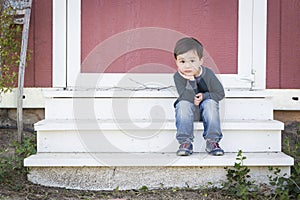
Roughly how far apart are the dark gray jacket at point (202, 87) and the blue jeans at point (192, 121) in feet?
0.18

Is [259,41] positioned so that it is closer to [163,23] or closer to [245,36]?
[245,36]

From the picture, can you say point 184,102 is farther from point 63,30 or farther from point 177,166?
point 63,30

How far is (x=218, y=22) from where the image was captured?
3547mm

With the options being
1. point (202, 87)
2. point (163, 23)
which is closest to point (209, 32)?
point (163, 23)

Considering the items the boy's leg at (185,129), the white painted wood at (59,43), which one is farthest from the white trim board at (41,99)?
the boy's leg at (185,129)

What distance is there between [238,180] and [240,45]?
1272mm

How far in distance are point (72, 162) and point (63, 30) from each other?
3.98 ft

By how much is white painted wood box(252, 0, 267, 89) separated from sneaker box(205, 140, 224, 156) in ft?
2.95

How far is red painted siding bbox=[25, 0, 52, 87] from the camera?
3574mm

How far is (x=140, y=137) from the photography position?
2.90 metres

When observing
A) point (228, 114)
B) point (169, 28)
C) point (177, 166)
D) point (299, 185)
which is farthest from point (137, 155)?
point (169, 28)

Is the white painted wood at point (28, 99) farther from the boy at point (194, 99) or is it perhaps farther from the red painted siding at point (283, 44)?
the red painted siding at point (283, 44)

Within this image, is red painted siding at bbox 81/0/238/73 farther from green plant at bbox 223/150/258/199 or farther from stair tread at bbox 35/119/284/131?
green plant at bbox 223/150/258/199

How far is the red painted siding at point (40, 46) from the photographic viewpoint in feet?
11.7
